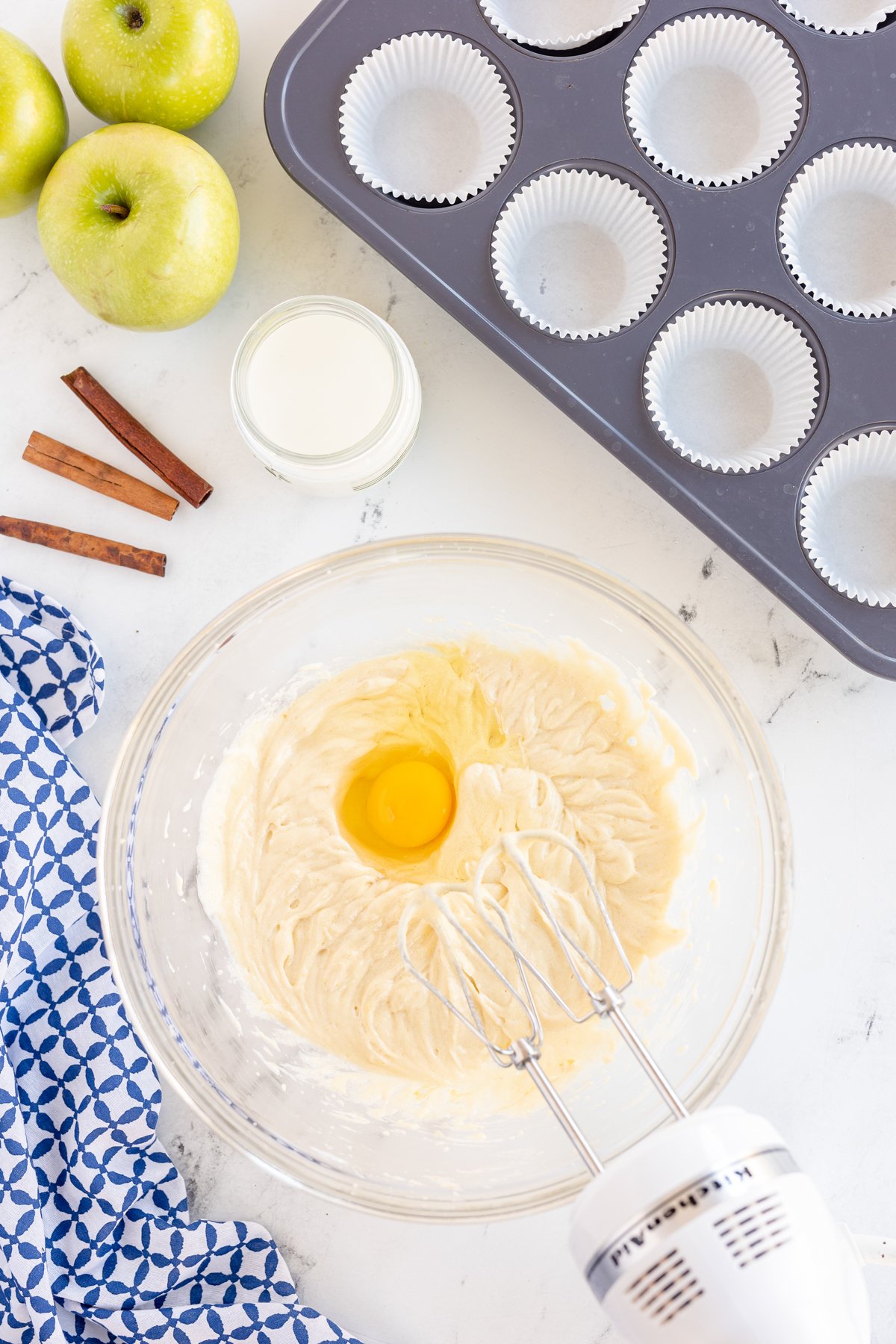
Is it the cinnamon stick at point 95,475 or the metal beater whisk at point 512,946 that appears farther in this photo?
the cinnamon stick at point 95,475

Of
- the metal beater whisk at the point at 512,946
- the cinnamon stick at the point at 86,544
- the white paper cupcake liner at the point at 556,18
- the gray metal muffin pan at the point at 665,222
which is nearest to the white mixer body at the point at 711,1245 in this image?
the metal beater whisk at the point at 512,946

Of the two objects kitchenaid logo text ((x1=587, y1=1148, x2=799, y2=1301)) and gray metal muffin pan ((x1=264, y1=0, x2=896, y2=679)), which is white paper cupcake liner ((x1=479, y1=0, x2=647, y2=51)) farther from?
kitchenaid logo text ((x1=587, y1=1148, x2=799, y2=1301))

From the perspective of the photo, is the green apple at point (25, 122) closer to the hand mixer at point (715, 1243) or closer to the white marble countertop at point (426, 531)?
the white marble countertop at point (426, 531)

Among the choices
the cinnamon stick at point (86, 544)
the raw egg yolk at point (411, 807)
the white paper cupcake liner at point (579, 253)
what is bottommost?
the cinnamon stick at point (86, 544)

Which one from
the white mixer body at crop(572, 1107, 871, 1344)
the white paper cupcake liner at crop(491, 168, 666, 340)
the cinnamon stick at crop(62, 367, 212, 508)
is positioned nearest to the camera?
the white mixer body at crop(572, 1107, 871, 1344)

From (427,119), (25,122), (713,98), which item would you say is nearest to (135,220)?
(25,122)

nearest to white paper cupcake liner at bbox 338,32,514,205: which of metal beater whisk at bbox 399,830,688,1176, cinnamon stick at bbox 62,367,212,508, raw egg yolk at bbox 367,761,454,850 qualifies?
cinnamon stick at bbox 62,367,212,508

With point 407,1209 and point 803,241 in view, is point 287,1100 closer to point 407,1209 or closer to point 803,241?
point 407,1209
